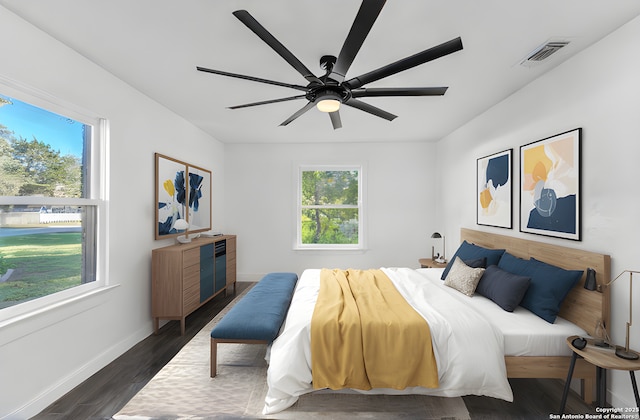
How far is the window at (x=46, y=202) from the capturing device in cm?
189

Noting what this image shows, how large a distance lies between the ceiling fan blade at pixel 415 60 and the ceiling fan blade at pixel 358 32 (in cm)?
16

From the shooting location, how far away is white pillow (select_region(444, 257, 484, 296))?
2.68m

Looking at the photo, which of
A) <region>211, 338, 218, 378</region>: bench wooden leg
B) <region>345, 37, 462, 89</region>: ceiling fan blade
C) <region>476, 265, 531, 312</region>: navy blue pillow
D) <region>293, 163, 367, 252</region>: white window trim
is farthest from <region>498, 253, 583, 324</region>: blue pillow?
<region>293, 163, 367, 252</region>: white window trim

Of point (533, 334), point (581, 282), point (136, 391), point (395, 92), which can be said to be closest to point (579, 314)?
point (581, 282)

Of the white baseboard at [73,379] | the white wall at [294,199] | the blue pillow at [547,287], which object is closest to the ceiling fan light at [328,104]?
the blue pillow at [547,287]

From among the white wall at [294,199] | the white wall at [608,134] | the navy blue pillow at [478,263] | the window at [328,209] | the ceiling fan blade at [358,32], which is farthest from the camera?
the window at [328,209]

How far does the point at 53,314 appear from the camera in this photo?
2.04 m

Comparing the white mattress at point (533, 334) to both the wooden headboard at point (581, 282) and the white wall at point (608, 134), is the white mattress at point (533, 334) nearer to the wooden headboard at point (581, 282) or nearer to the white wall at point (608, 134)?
the wooden headboard at point (581, 282)

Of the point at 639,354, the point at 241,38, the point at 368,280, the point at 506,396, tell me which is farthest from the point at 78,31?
the point at 639,354

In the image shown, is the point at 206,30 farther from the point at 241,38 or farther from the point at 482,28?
the point at 482,28

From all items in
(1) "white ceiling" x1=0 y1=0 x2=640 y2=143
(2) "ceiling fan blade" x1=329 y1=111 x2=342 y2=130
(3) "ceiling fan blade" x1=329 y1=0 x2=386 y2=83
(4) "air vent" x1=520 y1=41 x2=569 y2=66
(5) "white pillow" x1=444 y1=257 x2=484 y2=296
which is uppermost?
(1) "white ceiling" x1=0 y1=0 x2=640 y2=143

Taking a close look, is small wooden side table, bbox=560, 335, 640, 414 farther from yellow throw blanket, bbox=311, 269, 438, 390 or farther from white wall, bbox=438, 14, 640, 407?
yellow throw blanket, bbox=311, 269, 438, 390

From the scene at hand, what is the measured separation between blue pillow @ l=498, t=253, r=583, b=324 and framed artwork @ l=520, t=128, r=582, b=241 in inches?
11.4

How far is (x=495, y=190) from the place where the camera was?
10.6ft
